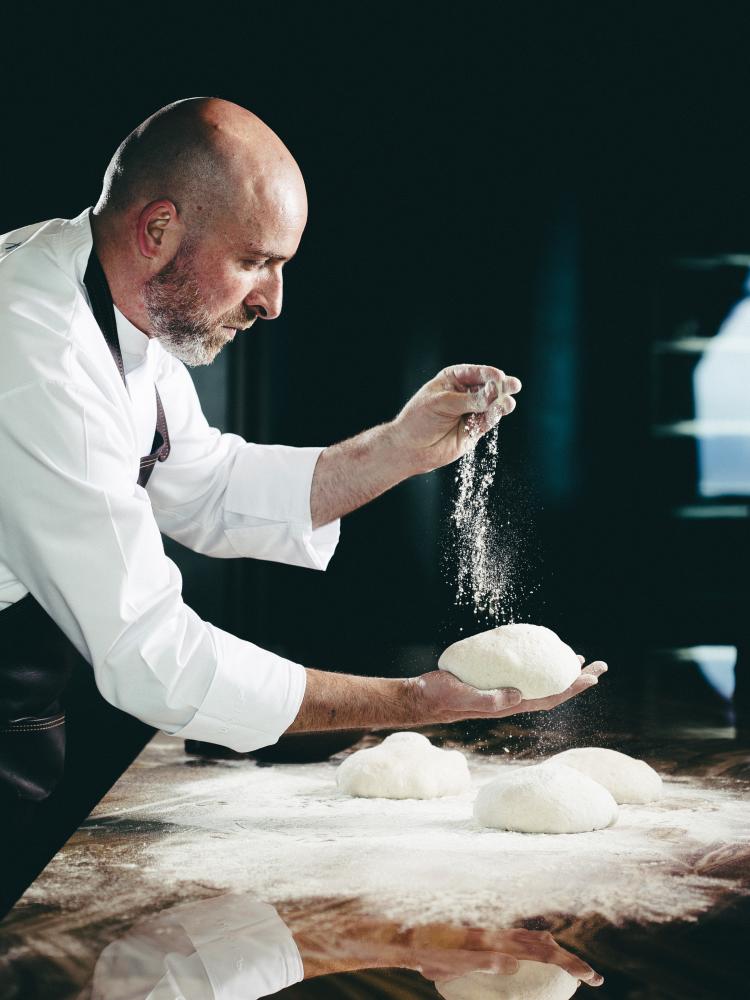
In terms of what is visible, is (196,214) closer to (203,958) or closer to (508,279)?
(203,958)

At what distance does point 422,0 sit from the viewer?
3.60 meters

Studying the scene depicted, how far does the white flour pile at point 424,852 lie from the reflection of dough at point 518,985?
0.13 m

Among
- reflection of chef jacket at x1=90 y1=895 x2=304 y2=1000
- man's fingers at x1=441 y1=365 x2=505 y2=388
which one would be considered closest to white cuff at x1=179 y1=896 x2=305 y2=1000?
reflection of chef jacket at x1=90 y1=895 x2=304 y2=1000

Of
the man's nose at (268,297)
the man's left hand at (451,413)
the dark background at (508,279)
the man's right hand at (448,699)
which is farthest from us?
the dark background at (508,279)

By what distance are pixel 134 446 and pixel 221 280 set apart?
0.85 ft

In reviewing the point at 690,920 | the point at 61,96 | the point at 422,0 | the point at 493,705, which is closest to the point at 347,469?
the point at 493,705

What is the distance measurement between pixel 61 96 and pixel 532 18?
1.54 metres

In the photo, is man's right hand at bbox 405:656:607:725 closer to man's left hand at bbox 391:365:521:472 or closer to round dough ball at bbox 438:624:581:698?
round dough ball at bbox 438:624:581:698

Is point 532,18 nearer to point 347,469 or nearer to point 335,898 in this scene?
point 347,469

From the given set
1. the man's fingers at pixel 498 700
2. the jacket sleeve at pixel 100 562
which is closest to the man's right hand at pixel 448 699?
the man's fingers at pixel 498 700

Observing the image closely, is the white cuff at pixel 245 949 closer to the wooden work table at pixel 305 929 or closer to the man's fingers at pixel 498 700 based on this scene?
the wooden work table at pixel 305 929

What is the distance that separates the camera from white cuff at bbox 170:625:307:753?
52.3 inches

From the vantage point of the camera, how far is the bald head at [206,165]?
1.43m

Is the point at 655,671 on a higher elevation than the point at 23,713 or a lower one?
lower
